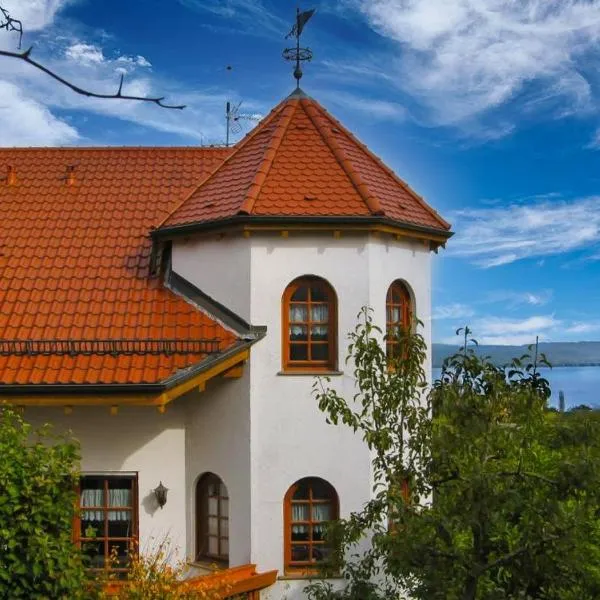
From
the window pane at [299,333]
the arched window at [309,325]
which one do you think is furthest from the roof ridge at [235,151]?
the window pane at [299,333]

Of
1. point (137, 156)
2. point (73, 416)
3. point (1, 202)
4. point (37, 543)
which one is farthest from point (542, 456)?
point (1, 202)

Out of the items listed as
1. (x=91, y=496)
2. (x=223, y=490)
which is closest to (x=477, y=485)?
(x=223, y=490)

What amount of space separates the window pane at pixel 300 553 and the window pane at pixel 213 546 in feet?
4.04

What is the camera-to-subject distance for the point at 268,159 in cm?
1204

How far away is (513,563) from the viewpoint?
6898 mm

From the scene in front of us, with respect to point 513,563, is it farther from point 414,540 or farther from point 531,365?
point 531,365

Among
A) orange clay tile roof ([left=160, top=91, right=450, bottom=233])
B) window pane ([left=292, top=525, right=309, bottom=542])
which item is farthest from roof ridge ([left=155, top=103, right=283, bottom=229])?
window pane ([left=292, top=525, right=309, bottom=542])

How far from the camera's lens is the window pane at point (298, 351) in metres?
11.1

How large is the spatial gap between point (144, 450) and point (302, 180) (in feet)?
15.6

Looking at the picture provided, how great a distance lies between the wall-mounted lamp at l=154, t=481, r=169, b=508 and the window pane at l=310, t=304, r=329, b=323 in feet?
11.0

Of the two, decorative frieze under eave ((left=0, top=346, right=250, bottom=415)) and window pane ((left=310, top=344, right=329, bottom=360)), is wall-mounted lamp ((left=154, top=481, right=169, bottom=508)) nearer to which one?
decorative frieze under eave ((left=0, top=346, right=250, bottom=415))

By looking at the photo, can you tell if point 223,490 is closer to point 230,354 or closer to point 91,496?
point 91,496

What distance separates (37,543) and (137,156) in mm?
9424

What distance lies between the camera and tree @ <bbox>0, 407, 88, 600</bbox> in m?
8.05
